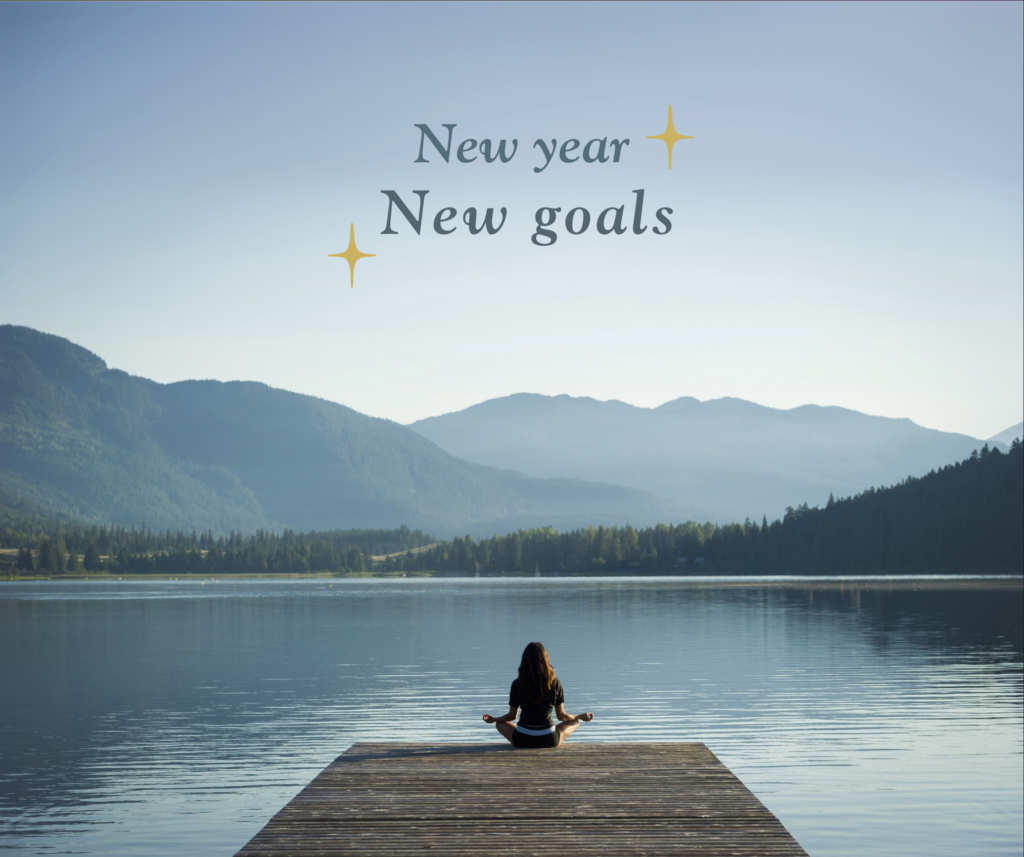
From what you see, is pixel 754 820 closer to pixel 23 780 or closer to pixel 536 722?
pixel 536 722

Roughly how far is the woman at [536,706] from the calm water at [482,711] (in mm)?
8640

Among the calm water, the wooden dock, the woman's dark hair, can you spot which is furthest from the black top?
the calm water

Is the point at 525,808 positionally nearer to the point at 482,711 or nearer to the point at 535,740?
the point at 535,740

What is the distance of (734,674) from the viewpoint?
6391cm

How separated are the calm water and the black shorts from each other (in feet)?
28.1

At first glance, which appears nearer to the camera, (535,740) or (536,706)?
(536,706)

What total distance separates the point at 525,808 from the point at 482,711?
3094 cm

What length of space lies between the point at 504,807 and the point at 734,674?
4895 cm

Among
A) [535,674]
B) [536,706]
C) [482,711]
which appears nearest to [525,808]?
[535,674]

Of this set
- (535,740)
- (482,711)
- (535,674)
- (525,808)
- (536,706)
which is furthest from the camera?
(482,711)

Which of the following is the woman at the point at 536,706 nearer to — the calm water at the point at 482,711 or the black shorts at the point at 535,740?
the black shorts at the point at 535,740

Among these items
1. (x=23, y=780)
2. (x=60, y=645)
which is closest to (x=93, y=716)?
Answer: (x=23, y=780)

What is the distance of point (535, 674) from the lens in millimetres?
21656

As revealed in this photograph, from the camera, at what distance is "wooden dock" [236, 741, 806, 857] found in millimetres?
15672
